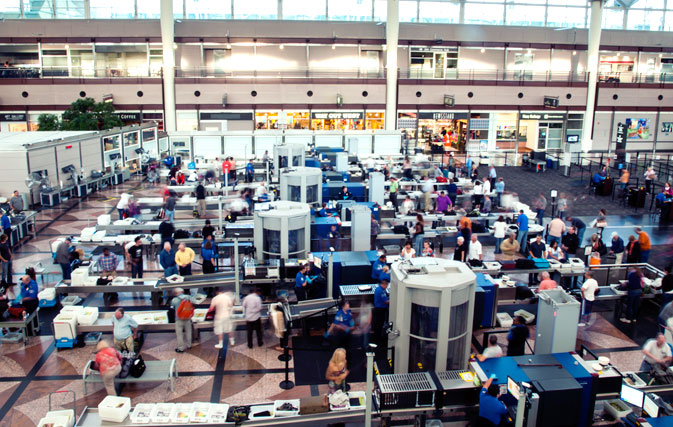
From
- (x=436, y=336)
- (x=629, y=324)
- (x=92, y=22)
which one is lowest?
(x=629, y=324)

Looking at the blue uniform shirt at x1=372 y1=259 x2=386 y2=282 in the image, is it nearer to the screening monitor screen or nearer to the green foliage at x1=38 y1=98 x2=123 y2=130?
the screening monitor screen

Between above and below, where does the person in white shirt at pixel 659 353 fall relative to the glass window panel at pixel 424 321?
below

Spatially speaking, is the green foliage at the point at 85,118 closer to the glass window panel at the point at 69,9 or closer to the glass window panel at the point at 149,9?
the glass window panel at the point at 69,9

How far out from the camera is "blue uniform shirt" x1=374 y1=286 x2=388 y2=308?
12.3 metres

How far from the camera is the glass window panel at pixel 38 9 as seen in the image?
127 ft

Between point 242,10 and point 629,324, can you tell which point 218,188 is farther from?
point 242,10

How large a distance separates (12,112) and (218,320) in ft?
105

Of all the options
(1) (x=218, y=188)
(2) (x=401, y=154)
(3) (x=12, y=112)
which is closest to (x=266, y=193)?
(1) (x=218, y=188)

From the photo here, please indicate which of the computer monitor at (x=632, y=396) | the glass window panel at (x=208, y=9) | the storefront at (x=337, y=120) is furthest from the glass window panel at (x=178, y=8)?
the computer monitor at (x=632, y=396)

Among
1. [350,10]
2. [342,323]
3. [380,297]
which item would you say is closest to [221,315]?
[342,323]

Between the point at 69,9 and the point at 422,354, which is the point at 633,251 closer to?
the point at 422,354

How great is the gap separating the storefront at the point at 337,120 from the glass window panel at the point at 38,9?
18.5m

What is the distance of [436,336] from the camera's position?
9992 mm

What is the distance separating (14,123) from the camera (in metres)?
37.5
